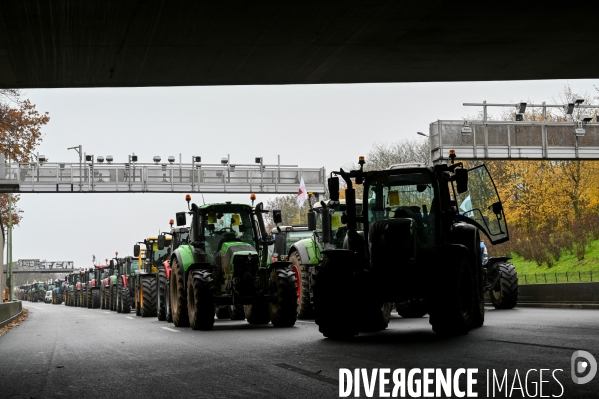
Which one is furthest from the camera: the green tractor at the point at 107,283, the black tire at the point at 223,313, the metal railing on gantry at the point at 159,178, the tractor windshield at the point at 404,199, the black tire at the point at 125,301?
the metal railing on gantry at the point at 159,178

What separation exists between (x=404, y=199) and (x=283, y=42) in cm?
394

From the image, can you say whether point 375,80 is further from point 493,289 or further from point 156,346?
point 493,289

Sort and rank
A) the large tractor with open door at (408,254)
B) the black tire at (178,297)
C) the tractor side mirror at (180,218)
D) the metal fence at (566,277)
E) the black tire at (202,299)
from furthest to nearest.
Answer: the metal fence at (566,277) < the tractor side mirror at (180,218) < the black tire at (178,297) < the black tire at (202,299) < the large tractor with open door at (408,254)

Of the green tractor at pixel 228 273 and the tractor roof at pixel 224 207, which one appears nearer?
the green tractor at pixel 228 273

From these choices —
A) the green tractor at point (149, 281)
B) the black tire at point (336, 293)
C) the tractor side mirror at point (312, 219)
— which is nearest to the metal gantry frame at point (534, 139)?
the green tractor at point (149, 281)

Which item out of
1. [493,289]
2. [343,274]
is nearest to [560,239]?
[493,289]

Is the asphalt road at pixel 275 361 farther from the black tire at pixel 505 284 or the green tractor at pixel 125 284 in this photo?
the green tractor at pixel 125 284

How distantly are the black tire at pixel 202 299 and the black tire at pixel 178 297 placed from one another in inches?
37.4

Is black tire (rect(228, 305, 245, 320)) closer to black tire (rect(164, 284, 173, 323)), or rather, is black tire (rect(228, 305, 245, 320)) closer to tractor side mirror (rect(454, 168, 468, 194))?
black tire (rect(164, 284, 173, 323))

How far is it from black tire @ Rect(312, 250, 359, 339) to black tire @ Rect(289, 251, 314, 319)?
253 inches

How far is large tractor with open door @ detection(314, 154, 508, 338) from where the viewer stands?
1512cm

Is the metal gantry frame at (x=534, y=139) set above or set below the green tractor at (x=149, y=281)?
above

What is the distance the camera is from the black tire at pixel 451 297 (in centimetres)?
1488

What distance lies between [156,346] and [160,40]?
17.6 feet
